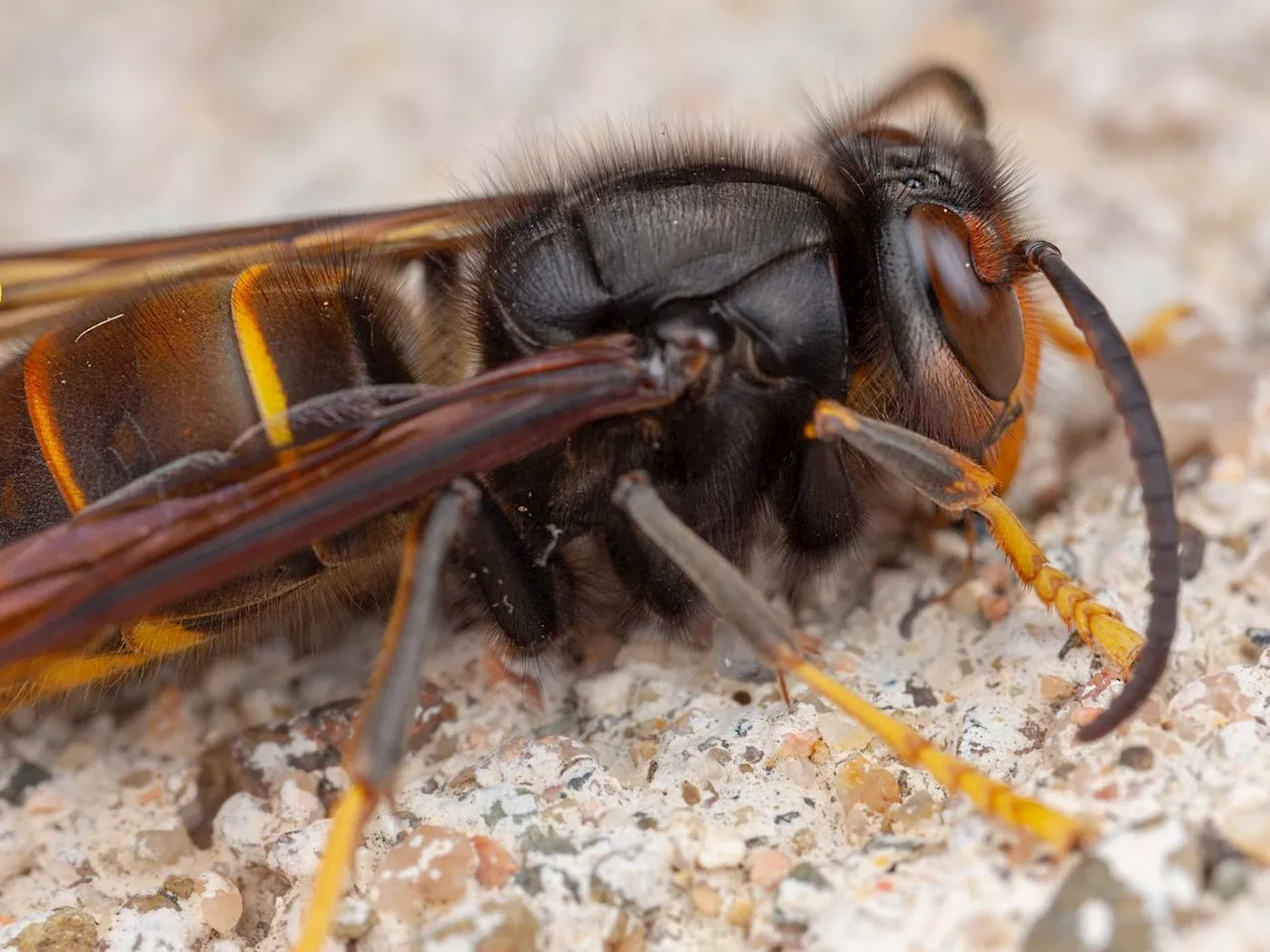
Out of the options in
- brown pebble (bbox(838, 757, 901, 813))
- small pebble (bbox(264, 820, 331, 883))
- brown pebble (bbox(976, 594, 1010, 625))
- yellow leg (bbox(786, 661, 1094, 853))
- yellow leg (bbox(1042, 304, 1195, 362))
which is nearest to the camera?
yellow leg (bbox(786, 661, 1094, 853))

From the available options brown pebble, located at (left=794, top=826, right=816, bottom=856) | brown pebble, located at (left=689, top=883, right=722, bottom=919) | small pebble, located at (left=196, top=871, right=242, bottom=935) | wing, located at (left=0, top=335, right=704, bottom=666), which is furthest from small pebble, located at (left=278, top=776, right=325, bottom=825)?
brown pebble, located at (left=794, top=826, right=816, bottom=856)

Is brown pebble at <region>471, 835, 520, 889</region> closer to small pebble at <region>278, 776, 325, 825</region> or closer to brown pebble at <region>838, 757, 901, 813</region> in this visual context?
small pebble at <region>278, 776, 325, 825</region>

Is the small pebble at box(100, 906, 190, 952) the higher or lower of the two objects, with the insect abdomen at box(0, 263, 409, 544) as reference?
lower

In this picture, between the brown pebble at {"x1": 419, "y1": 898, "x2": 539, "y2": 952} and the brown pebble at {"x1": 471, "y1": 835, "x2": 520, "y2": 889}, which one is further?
the brown pebble at {"x1": 471, "y1": 835, "x2": 520, "y2": 889}

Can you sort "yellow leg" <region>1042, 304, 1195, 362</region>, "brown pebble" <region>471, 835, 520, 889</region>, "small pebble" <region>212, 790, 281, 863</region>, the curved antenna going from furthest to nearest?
"yellow leg" <region>1042, 304, 1195, 362</region>
"small pebble" <region>212, 790, 281, 863</region>
"brown pebble" <region>471, 835, 520, 889</region>
the curved antenna

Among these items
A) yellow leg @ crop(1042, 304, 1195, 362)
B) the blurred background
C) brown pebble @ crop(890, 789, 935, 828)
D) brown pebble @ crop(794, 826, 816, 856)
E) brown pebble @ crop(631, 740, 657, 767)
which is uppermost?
the blurred background

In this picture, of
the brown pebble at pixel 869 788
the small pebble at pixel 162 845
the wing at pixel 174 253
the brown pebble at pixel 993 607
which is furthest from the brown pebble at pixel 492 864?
the wing at pixel 174 253
